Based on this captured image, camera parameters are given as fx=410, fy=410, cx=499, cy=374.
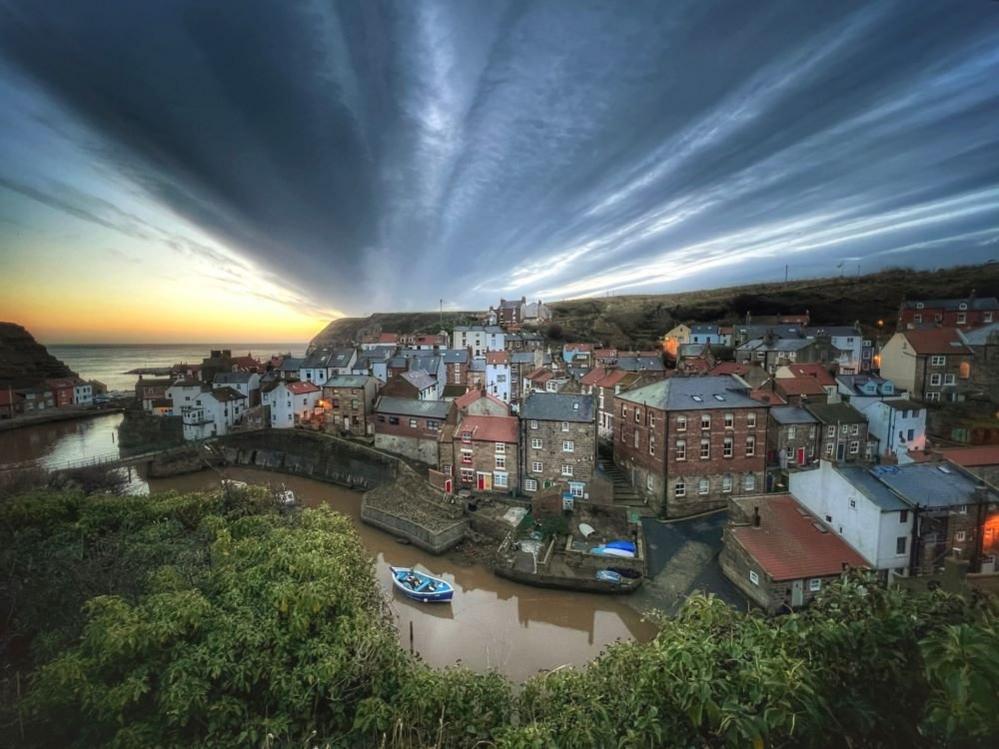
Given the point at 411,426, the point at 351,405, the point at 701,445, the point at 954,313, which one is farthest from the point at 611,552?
the point at 954,313

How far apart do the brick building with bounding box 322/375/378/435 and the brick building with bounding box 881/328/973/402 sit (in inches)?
1828

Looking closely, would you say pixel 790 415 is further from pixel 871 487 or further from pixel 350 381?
pixel 350 381

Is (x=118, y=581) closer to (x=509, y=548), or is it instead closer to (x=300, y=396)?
(x=509, y=548)

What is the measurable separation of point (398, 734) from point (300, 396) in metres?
39.0

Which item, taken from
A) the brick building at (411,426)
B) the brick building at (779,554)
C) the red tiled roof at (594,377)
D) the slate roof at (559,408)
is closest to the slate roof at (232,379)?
the brick building at (411,426)

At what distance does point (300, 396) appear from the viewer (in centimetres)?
4009

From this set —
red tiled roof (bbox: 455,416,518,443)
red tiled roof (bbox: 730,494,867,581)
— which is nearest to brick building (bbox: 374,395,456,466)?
red tiled roof (bbox: 455,416,518,443)

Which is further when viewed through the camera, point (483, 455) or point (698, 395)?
point (483, 455)

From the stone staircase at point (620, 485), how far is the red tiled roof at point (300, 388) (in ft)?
94.6

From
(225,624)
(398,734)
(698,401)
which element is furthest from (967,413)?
(225,624)

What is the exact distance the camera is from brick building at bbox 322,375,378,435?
3734 centimetres

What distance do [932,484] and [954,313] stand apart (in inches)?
1850

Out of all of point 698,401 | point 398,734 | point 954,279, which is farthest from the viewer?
point 954,279

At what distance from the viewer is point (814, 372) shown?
3416cm
